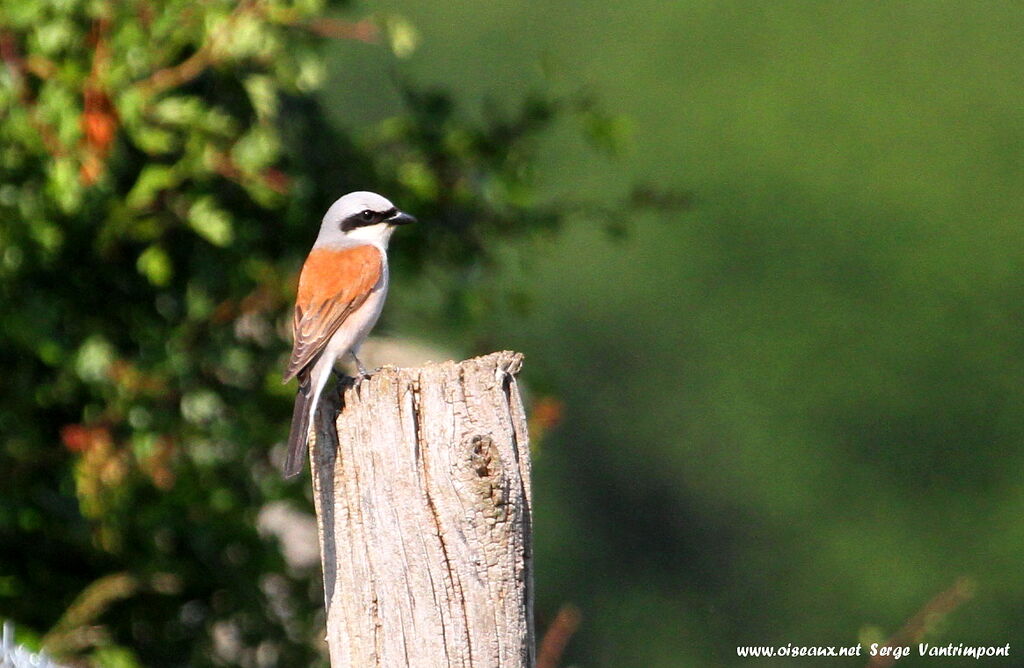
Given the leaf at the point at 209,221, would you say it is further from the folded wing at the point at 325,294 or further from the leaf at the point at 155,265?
the folded wing at the point at 325,294

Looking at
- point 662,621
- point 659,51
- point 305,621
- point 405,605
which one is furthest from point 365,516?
point 659,51

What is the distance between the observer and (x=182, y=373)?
456 cm

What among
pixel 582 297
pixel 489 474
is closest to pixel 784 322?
pixel 582 297

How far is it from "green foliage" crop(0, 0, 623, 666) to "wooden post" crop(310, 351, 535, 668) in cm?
172

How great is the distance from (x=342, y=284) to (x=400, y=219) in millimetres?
383

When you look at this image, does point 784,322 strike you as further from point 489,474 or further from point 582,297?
point 489,474

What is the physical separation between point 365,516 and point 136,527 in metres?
2.06

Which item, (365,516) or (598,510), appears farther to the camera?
(598,510)

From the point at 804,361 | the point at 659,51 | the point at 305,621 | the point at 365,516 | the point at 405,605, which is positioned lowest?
the point at 405,605

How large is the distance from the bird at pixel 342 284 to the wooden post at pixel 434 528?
134 centimetres

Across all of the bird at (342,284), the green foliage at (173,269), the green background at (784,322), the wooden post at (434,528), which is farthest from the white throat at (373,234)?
the green background at (784,322)

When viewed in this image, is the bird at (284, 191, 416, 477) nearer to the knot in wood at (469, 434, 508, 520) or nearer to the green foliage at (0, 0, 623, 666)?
the green foliage at (0, 0, 623, 666)

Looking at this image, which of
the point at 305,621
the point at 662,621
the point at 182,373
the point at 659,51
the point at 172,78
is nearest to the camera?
the point at 172,78

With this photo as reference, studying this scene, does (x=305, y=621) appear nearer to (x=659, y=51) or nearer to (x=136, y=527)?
(x=136, y=527)
